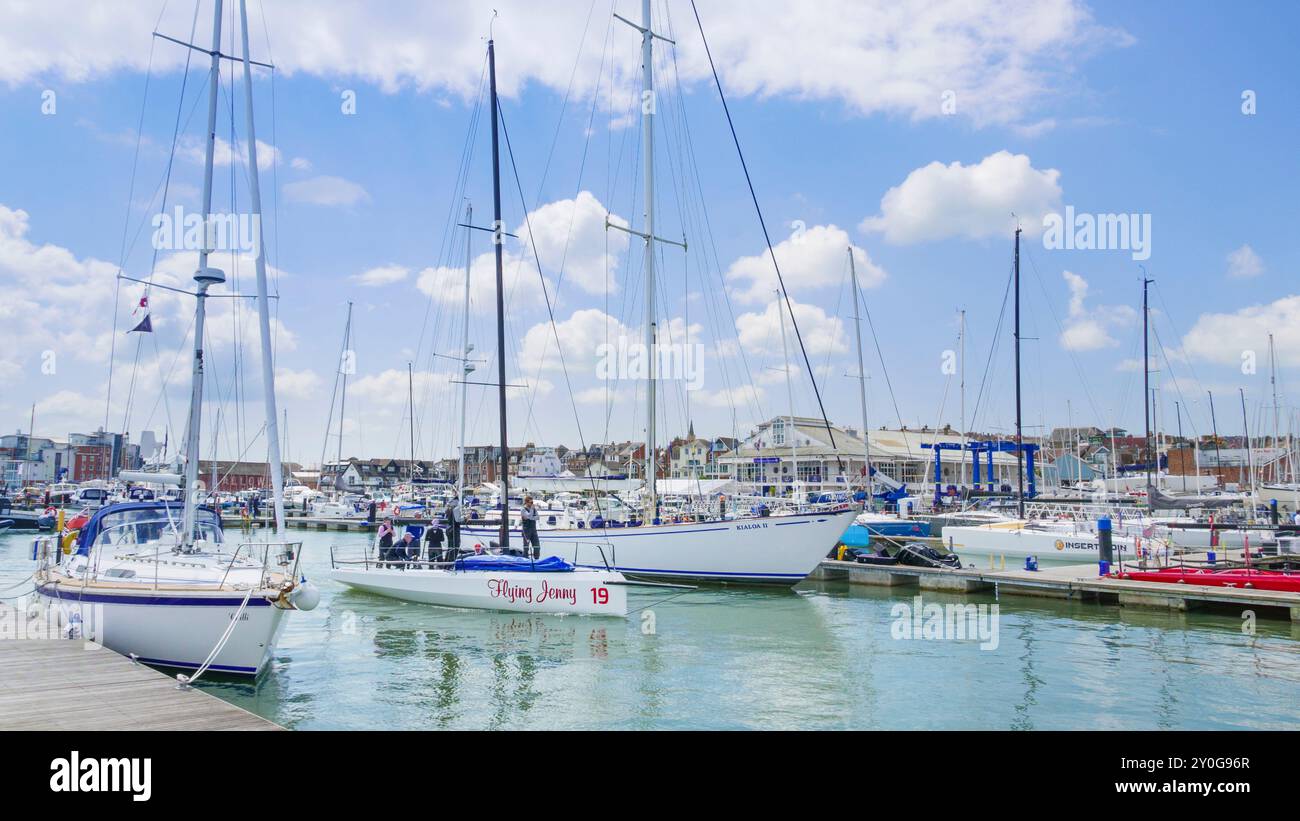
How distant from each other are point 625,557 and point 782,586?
17.0 feet

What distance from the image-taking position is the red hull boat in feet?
68.3

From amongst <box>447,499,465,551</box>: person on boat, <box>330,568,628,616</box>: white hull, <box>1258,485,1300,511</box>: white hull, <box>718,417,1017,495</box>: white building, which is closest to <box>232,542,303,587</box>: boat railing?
<box>330,568,628,616</box>: white hull

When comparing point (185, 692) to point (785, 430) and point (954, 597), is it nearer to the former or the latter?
point (954, 597)

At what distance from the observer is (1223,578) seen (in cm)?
2172

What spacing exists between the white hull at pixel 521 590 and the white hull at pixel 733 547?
353cm

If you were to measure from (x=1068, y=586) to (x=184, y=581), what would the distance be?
22.1 m

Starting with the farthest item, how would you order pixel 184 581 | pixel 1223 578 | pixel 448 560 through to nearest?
pixel 448 560 → pixel 1223 578 → pixel 184 581

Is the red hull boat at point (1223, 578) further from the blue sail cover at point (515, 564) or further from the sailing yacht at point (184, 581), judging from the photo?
the sailing yacht at point (184, 581)

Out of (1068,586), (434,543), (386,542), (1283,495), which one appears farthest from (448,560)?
(1283,495)

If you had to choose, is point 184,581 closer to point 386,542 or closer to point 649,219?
point 386,542

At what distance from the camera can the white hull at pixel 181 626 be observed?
1291 centimetres

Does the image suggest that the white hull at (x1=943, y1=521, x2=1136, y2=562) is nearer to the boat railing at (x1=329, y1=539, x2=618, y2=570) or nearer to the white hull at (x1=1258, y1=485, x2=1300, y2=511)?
the boat railing at (x1=329, y1=539, x2=618, y2=570)

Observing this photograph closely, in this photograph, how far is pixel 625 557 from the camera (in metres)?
27.4
